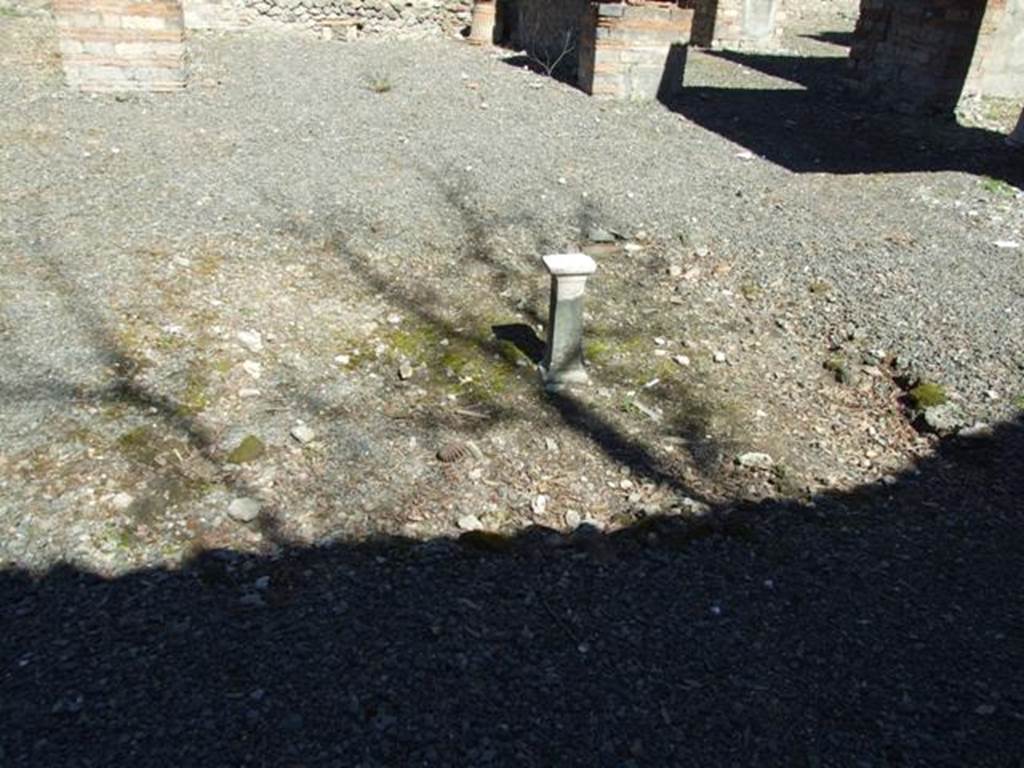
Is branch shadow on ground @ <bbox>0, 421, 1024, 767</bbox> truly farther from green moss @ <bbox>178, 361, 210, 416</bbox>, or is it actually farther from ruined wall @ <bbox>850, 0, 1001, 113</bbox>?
ruined wall @ <bbox>850, 0, 1001, 113</bbox>

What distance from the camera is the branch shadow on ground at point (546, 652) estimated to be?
2.38 metres

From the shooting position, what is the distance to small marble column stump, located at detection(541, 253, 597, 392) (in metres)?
4.39

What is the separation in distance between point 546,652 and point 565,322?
210cm

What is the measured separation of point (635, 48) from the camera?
1041 cm

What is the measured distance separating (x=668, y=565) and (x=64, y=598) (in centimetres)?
219

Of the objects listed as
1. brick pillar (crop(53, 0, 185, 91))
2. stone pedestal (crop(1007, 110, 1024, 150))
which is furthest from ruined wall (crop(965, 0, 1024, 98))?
brick pillar (crop(53, 0, 185, 91))

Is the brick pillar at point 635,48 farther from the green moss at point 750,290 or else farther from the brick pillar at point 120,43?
the green moss at point 750,290

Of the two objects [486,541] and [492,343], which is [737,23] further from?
[486,541]

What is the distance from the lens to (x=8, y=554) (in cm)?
304

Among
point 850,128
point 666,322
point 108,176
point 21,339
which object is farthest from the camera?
point 850,128

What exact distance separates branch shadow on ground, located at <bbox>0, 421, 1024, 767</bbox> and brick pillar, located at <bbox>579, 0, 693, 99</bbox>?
8331mm

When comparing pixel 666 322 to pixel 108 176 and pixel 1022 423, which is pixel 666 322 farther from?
pixel 108 176

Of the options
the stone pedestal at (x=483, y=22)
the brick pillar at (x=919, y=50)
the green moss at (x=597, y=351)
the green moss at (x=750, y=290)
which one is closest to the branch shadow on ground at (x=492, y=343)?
the green moss at (x=597, y=351)

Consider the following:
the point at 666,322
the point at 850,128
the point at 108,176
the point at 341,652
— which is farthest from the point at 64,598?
the point at 850,128
